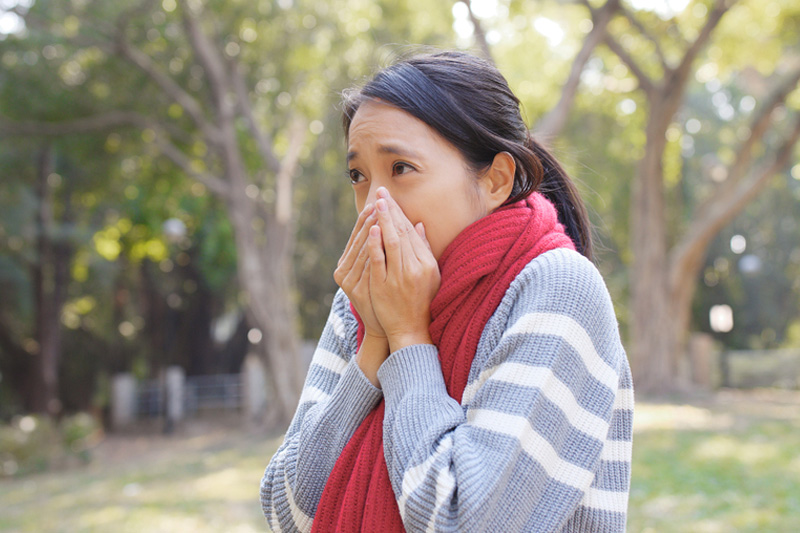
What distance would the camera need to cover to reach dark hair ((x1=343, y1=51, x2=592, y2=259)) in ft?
4.73

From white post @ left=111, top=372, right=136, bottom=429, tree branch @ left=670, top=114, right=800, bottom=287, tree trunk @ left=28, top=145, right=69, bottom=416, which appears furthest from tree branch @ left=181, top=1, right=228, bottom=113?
white post @ left=111, top=372, right=136, bottom=429

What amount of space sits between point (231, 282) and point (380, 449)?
61.1ft

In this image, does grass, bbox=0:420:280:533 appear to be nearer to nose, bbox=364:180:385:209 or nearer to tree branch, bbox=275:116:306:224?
tree branch, bbox=275:116:306:224

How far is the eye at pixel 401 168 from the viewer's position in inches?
56.4

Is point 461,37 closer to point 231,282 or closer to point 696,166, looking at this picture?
point 231,282

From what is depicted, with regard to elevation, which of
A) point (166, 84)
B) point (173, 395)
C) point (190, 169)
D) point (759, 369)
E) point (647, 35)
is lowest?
point (173, 395)

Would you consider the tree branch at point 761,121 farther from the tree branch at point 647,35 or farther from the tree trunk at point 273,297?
the tree trunk at point 273,297

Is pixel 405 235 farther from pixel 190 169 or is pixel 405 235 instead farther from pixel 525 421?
pixel 190 169

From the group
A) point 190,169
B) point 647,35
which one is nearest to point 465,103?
point 190,169

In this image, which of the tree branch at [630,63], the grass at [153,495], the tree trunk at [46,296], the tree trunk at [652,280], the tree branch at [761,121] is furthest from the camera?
the tree trunk at [46,296]

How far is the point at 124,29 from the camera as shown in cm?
1034

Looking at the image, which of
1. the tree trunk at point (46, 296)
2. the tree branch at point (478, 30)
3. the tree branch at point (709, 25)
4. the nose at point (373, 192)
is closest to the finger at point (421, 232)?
the nose at point (373, 192)

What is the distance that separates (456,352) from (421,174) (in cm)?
36

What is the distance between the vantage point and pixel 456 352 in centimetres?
136
